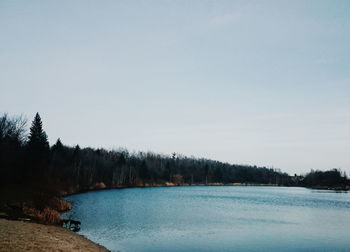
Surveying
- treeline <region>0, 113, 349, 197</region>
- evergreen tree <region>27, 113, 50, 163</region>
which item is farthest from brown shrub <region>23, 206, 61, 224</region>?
evergreen tree <region>27, 113, 50, 163</region>

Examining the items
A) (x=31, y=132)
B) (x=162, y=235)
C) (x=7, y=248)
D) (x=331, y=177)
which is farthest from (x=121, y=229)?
(x=331, y=177)

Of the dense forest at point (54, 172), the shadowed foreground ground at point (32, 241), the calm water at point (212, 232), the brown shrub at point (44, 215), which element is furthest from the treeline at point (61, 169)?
the shadowed foreground ground at point (32, 241)

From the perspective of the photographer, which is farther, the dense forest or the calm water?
the dense forest

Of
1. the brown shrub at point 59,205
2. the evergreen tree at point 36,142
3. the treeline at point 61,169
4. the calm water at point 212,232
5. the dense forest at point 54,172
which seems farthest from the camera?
the evergreen tree at point 36,142

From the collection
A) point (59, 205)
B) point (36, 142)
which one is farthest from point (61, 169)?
point (59, 205)

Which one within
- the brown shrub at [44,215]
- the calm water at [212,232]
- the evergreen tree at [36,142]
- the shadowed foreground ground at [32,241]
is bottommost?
the calm water at [212,232]

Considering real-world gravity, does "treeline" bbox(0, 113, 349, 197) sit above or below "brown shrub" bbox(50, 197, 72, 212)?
above

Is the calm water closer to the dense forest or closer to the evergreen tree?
the dense forest

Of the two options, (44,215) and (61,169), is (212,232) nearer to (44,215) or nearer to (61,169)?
(44,215)

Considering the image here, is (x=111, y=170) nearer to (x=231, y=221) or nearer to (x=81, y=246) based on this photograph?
(x=231, y=221)

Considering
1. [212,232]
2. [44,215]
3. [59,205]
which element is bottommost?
[212,232]

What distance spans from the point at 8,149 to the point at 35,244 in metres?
43.1

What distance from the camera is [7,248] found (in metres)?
17.0

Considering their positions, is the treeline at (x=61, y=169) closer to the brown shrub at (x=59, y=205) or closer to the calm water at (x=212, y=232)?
the brown shrub at (x=59, y=205)
